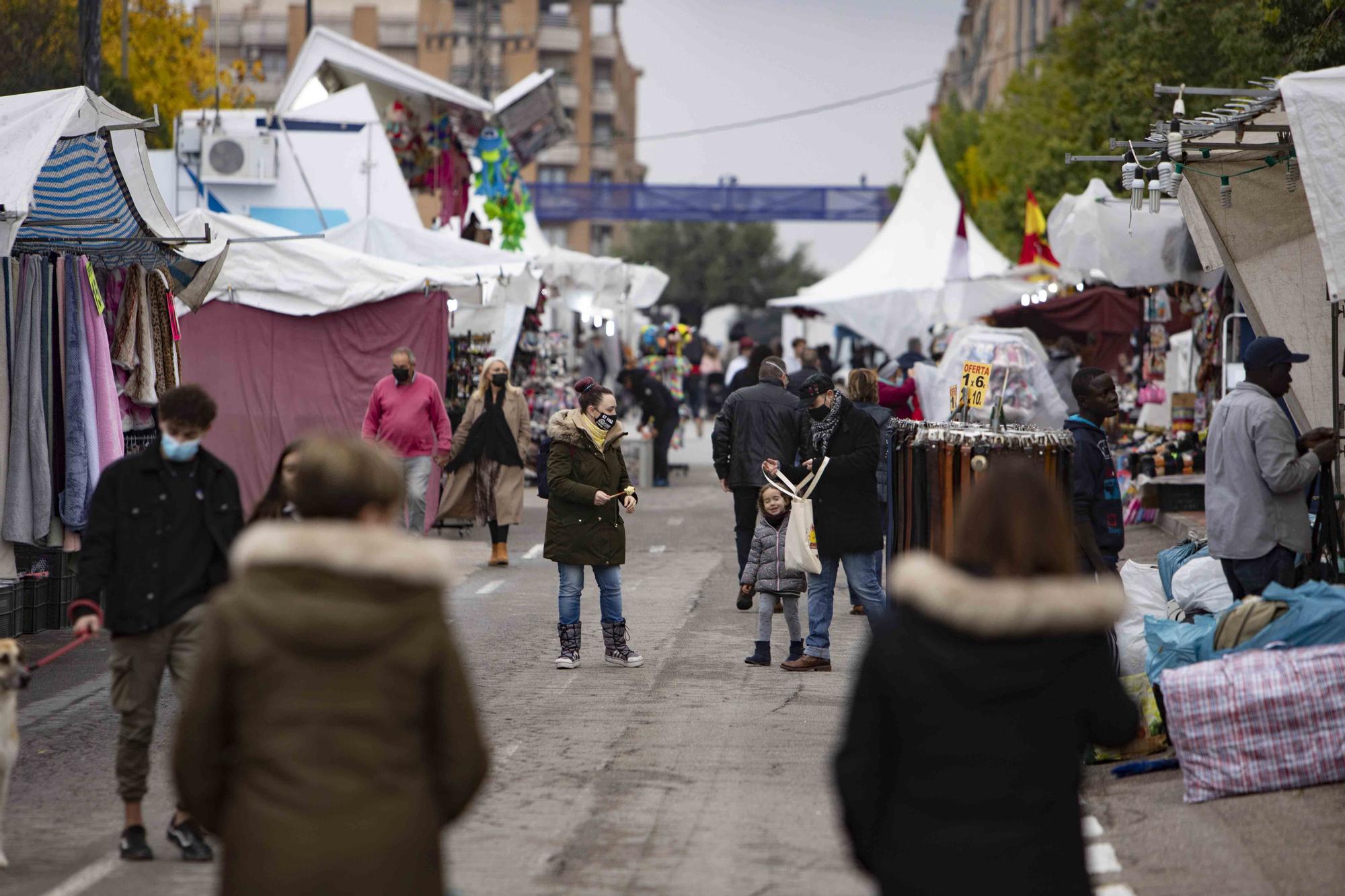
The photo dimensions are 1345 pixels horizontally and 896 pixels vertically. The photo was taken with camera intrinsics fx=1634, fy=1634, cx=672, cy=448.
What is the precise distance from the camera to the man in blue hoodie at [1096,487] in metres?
7.71

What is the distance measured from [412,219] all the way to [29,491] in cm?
1469

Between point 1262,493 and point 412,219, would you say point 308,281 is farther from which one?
point 1262,493

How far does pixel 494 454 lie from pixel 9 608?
5.99 meters

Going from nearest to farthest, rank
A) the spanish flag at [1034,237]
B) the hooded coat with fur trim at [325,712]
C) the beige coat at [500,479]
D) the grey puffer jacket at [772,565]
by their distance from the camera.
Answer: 1. the hooded coat with fur trim at [325,712]
2. the grey puffer jacket at [772,565]
3. the beige coat at [500,479]
4. the spanish flag at [1034,237]

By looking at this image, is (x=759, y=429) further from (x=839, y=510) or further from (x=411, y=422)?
(x=411, y=422)

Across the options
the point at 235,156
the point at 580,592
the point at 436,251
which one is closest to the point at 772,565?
the point at 580,592

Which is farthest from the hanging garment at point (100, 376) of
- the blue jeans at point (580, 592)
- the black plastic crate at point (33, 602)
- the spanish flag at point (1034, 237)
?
the spanish flag at point (1034, 237)

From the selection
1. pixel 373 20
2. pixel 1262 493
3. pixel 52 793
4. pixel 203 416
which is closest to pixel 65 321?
pixel 52 793

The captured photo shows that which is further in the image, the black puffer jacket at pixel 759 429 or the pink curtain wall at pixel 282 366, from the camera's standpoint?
the pink curtain wall at pixel 282 366

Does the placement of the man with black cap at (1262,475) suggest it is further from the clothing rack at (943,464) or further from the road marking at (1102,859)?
the road marking at (1102,859)

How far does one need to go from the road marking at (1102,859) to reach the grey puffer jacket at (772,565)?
381 centimetres

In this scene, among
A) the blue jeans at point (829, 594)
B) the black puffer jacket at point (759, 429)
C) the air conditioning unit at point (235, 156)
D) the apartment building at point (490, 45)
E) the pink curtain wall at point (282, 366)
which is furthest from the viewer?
the apartment building at point (490, 45)

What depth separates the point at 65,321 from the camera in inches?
379

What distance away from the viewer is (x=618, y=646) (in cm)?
983
